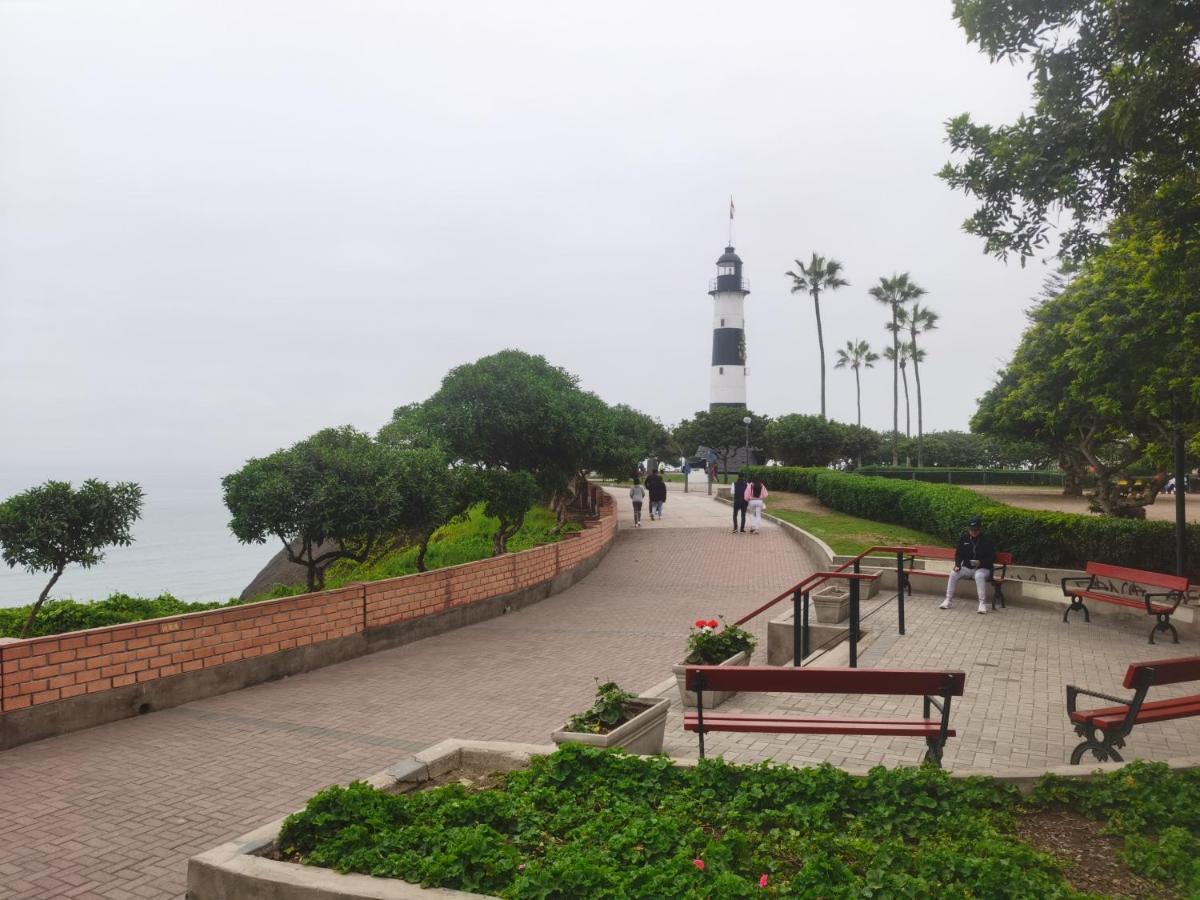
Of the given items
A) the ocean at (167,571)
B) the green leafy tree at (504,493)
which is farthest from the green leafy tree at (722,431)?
the green leafy tree at (504,493)

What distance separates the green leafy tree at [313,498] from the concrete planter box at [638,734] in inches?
237

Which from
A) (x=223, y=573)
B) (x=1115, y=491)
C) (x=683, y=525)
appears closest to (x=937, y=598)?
(x=683, y=525)

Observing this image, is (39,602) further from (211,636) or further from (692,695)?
(692,695)

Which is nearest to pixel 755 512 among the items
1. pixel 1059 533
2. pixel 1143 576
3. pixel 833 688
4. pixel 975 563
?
pixel 1059 533

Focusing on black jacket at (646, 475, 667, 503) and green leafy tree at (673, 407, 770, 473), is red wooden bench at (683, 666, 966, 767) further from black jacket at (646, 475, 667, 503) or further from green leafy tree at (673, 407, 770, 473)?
green leafy tree at (673, 407, 770, 473)

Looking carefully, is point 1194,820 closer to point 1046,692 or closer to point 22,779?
point 1046,692

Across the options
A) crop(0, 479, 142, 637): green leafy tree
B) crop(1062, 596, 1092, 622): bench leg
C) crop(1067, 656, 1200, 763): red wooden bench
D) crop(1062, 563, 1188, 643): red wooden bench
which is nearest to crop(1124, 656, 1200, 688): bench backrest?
crop(1067, 656, 1200, 763): red wooden bench

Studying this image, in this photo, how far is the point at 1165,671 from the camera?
609 cm

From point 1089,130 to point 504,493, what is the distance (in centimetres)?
1234

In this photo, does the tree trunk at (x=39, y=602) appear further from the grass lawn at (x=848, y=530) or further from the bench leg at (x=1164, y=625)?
the grass lawn at (x=848, y=530)

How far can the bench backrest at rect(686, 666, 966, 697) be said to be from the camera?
230 inches

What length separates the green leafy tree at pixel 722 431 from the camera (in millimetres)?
69625

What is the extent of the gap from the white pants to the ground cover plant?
8.92m

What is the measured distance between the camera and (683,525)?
30703 millimetres
